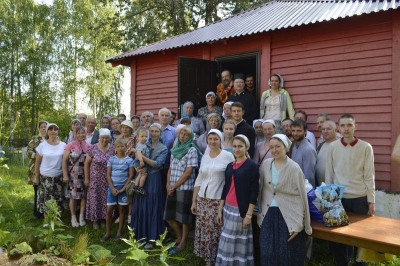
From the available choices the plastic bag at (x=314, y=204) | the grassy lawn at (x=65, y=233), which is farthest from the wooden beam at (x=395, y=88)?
the plastic bag at (x=314, y=204)

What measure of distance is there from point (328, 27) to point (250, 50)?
167 centimetres

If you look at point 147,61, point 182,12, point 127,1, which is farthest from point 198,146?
point 127,1

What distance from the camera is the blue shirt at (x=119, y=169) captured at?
5.50 metres

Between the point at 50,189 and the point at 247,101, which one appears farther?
the point at 50,189

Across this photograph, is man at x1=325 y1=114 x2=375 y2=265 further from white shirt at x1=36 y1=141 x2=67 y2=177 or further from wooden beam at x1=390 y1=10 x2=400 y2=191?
white shirt at x1=36 y1=141 x2=67 y2=177

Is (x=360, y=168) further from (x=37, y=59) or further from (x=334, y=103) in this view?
(x=37, y=59)

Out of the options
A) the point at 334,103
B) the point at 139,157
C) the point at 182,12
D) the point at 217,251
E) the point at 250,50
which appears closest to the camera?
the point at 217,251

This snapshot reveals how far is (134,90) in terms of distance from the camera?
33.3ft

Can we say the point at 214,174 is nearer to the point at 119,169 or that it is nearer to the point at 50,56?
the point at 119,169

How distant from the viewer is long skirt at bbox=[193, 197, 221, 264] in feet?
13.9

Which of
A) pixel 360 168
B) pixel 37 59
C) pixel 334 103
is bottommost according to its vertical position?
pixel 360 168

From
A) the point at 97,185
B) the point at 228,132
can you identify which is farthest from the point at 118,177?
the point at 228,132

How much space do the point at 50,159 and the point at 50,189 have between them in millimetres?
548

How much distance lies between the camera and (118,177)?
18.0ft
